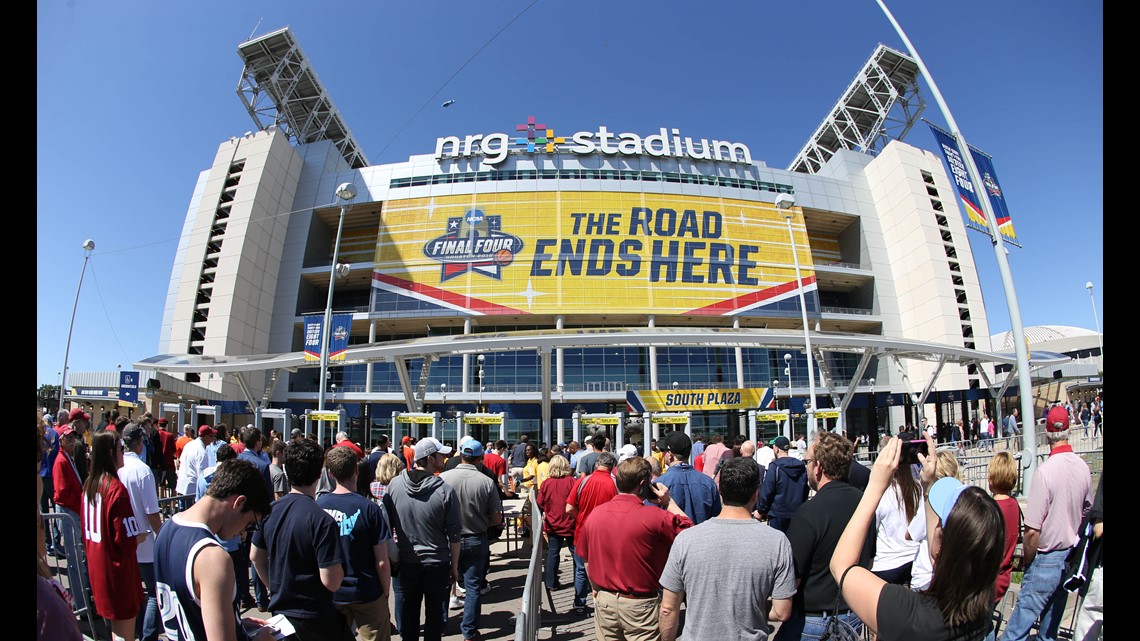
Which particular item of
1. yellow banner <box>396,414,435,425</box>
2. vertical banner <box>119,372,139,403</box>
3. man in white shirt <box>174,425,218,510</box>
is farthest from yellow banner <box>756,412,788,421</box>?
vertical banner <box>119,372,139,403</box>

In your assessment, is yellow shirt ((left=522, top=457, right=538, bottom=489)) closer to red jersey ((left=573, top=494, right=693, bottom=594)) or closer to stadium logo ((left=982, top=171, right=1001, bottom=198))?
red jersey ((left=573, top=494, right=693, bottom=594))

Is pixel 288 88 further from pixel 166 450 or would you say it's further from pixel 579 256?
pixel 166 450

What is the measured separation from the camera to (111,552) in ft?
13.5

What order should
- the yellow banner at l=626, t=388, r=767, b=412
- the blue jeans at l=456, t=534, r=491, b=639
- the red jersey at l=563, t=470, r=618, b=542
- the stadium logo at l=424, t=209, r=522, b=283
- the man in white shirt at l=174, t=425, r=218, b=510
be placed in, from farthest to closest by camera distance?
the stadium logo at l=424, t=209, r=522, b=283, the yellow banner at l=626, t=388, r=767, b=412, the man in white shirt at l=174, t=425, r=218, b=510, the red jersey at l=563, t=470, r=618, b=542, the blue jeans at l=456, t=534, r=491, b=639

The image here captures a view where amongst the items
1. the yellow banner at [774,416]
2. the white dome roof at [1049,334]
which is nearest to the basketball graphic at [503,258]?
the yellow banner at [774,416]

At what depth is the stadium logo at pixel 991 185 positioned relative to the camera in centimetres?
1044

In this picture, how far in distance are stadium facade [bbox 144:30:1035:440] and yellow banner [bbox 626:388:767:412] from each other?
16.2 m

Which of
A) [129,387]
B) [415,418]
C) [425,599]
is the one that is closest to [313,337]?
[415,418]

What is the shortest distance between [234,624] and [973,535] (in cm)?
298

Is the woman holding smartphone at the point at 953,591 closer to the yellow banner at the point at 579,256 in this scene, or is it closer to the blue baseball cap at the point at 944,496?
the blue baseball cap at the point at 944,496

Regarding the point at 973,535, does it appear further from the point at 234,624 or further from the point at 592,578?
the point at 234,624

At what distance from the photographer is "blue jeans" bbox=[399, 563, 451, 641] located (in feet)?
15.7
